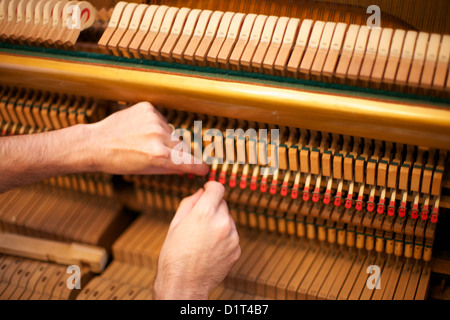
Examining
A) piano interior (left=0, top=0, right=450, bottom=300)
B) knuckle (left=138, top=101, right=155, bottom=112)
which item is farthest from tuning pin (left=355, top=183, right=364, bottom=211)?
knuckle (left=138, top=101, right=155, bottom=112)

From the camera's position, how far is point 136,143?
6.51ft

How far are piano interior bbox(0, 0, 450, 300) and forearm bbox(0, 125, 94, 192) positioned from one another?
23 centimetres

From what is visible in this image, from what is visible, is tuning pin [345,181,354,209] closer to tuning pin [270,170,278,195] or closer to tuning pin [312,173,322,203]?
tuning pin [312,173,322,203]

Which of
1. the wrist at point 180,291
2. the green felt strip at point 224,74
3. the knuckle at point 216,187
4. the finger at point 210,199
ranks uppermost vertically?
the green felt strip at point 224,74

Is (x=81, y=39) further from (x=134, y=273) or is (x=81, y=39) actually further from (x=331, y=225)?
(x=331, y=225)

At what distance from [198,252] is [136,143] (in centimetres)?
51

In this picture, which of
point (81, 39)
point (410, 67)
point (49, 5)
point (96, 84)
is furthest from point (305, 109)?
point (49, 5)

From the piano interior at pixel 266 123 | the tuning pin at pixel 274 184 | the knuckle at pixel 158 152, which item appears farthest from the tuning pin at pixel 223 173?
the knuckle at pixel 158 152

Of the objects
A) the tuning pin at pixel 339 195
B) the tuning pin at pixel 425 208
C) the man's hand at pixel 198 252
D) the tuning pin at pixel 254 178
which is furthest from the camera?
the tuning pin at pixel 254 178

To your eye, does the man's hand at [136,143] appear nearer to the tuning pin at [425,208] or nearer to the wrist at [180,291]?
the wrist at [180,291]

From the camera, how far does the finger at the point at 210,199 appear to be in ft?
6.22

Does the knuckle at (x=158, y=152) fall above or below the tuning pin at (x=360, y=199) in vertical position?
above

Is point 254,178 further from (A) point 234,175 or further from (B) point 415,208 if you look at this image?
(B) point 415,208
